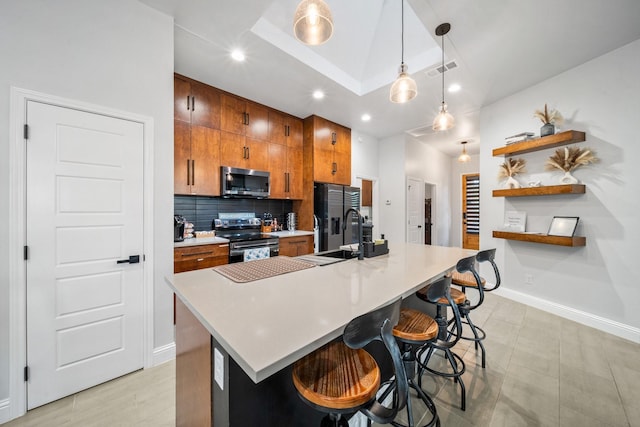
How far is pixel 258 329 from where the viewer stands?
82cm

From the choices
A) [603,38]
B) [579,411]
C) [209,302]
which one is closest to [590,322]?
[579,411]

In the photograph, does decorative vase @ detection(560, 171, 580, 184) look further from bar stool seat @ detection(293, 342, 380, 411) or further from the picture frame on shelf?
bar stool seat @ detection(293, 342, 380, 411)

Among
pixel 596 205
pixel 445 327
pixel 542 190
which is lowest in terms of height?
pixel 445 327

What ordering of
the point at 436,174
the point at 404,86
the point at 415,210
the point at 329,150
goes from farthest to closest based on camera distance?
the point at 436,174 < the point at 415,210 < the point at 329,150 < the point at 404,86

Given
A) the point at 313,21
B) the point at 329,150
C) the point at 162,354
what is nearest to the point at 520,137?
the point at 329,150

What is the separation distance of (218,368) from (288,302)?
355mm

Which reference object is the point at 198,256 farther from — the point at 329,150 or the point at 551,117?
the point at 551,117

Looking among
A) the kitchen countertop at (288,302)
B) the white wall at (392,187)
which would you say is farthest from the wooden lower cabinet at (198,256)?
the white wall at (392,187)

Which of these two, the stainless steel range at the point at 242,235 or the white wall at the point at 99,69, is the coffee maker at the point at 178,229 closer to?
the stainless steel range at the point at 242,235

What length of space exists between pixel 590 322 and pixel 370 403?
3452 mm

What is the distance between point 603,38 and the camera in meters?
2.46

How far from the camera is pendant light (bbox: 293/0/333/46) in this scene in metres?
1.39

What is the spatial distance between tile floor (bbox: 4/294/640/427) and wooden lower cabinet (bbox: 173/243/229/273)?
99 centimetres

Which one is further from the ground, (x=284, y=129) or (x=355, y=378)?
(x=284, y=129)
